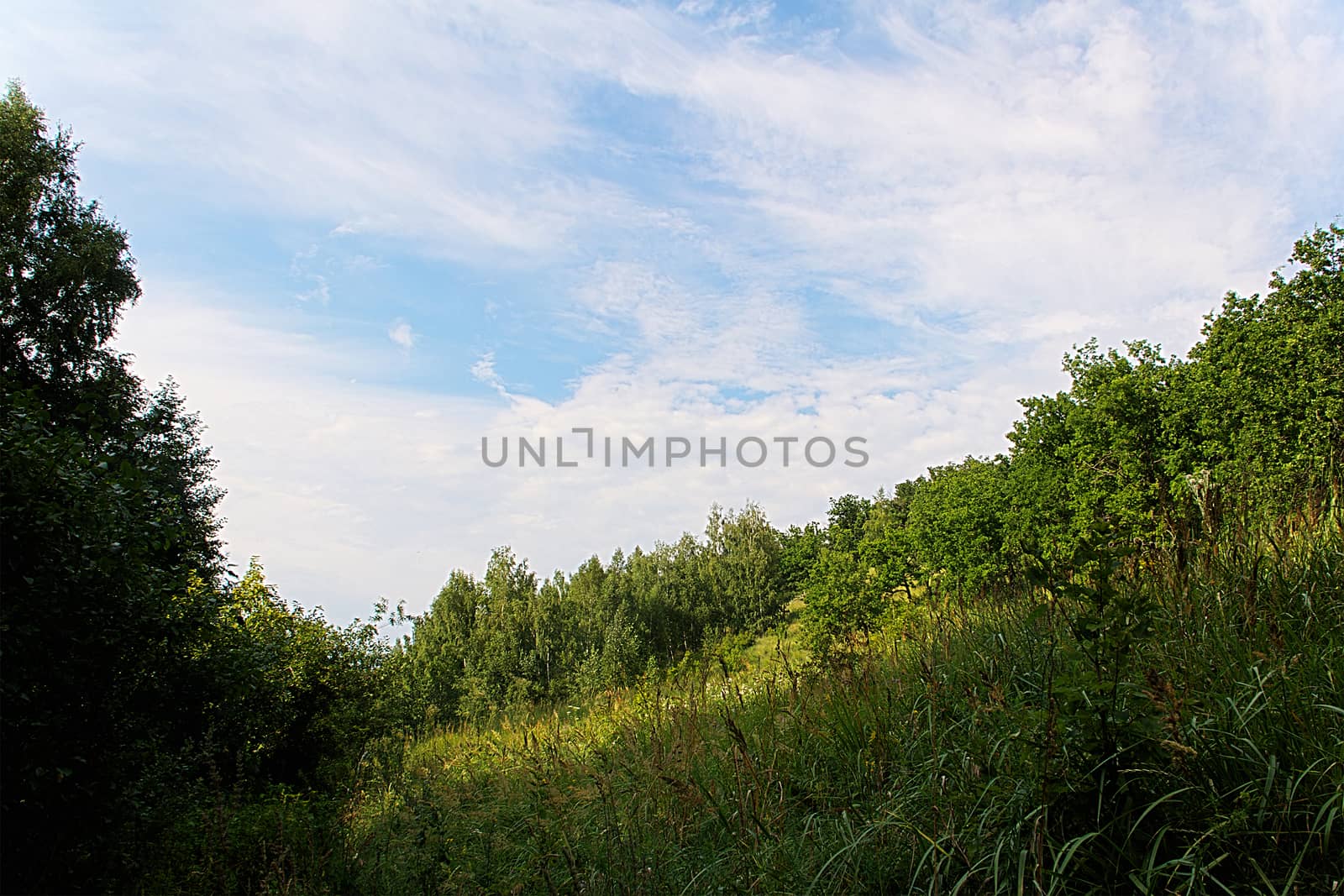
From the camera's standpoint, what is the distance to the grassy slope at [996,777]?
7.80ft

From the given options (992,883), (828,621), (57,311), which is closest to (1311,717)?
(992,883)

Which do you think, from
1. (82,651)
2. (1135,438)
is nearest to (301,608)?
(82,651)

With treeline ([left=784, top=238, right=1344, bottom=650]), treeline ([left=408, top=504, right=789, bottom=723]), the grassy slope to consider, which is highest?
treeline ([left=784, top=238, right=1344, bottom=650])

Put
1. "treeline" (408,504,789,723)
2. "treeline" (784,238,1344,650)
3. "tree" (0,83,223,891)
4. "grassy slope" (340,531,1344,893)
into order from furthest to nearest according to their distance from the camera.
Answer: "treeline" (408,504,789,723) → "treeline" (784,238,1344,650) → "tree" (0,83,223,891) → "grassy slope" (340,531,1344,893)

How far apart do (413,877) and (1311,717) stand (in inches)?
173

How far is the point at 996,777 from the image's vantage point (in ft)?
8.63

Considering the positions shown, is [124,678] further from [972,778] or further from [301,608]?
[972,778]

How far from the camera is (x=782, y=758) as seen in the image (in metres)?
4.07

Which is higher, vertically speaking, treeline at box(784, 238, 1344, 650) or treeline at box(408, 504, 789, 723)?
treeline at box(784, 238, 1344, 650)

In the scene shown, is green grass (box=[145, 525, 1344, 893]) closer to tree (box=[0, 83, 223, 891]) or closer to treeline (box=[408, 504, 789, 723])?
tree (box=[0, 83, 223, 891])

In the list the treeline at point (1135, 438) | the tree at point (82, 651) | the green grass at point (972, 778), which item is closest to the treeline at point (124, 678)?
the tree at point (82, 651)

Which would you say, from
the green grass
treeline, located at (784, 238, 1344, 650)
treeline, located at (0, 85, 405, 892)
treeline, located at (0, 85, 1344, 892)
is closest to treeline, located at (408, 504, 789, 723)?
treeline, located at (0, 85, 1344, 892)

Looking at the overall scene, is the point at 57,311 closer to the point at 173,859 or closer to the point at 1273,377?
the point at 173,859

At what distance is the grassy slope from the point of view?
7.80 ft
